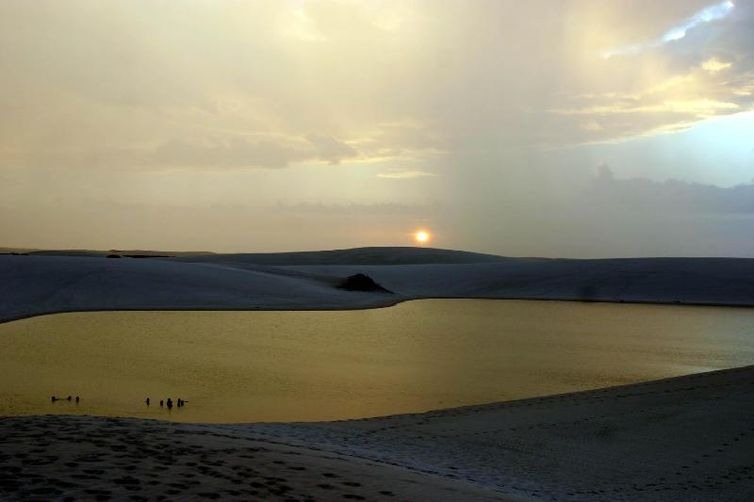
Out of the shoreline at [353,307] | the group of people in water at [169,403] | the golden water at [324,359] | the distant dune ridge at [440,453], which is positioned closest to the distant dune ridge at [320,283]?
the shoreline at [353,307]

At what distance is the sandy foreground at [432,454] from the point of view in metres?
4.91

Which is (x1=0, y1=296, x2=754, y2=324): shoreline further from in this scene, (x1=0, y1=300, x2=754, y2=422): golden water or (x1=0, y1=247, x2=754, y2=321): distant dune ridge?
(x1=0, y1=300, x2=754, y2=422): golden water

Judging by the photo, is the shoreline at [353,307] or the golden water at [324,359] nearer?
the golden water at [324,359]

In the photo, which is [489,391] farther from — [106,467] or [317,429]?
[106,467]

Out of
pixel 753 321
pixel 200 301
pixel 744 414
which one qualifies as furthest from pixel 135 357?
pixel 753 321

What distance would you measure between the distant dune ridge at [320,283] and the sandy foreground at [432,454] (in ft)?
59.8

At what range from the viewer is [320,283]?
39.5 metres

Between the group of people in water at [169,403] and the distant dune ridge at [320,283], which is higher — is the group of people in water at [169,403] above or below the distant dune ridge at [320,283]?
below

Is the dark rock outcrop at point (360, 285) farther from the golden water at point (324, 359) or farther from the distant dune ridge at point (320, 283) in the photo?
the golden water at point (324, 359)

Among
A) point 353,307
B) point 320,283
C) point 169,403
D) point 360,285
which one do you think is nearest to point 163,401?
point 169,403

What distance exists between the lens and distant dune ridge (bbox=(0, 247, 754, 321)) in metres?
28.1

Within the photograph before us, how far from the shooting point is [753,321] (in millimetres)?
27641

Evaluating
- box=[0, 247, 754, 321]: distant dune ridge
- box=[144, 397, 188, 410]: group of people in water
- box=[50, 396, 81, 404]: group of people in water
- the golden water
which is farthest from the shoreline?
box=[144, 397, 188, 410]: group of people in water

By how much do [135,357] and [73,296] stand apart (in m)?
14.1
